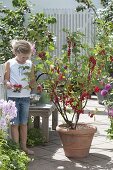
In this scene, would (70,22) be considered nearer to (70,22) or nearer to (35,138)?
(70,22)

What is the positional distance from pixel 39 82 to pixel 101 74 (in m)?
0.85

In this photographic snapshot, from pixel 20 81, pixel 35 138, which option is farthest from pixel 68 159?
pixel 20 81

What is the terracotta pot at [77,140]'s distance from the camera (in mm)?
6016

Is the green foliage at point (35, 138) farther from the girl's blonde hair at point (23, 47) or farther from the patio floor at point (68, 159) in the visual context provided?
the girl's blonde hair at point (23, 47)

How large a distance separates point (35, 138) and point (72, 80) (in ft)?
4.36

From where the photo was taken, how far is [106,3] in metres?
13.0

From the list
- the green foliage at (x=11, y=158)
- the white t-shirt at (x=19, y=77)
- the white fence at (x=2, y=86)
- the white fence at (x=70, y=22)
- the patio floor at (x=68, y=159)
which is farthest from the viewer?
the white fence at (x=70, y=22)

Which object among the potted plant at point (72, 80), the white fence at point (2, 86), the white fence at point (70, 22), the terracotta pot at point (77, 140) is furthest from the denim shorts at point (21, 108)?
the white fence at point (70, 22)

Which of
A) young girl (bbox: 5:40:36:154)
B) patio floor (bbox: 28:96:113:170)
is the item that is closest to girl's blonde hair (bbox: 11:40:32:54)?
young girl (bbox: 5:40:36:154)

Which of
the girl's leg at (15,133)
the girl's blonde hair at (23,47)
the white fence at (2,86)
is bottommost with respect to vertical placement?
the girl's leg at (15,133)

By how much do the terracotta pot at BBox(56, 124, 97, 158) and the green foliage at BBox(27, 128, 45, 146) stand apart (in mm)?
850

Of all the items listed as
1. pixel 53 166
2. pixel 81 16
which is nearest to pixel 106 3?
pixel 81 16

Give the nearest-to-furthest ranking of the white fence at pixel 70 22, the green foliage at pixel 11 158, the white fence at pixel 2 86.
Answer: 1. the green foliage at pixel 11 158
2. the white fence at pixel 2 86
3. the white fence at pixel 70 22

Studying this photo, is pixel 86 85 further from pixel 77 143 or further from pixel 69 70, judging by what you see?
pixel 77 143
